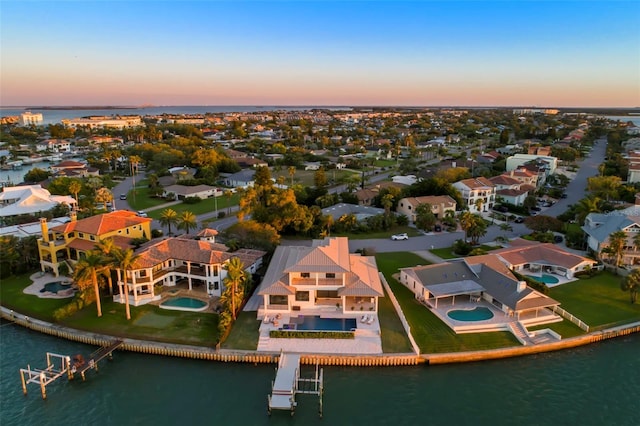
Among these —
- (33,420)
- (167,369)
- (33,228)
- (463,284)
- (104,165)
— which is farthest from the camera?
(104,165)

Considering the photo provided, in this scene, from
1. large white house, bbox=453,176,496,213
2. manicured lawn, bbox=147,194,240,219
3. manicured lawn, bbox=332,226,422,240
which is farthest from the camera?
large white house, bbox=453,176,496,213

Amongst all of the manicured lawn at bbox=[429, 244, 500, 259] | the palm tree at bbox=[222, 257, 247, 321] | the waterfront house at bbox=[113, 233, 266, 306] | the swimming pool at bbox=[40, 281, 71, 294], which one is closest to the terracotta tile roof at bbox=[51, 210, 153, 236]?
the waterfront house at bbox=[113, 233, 266, 306]

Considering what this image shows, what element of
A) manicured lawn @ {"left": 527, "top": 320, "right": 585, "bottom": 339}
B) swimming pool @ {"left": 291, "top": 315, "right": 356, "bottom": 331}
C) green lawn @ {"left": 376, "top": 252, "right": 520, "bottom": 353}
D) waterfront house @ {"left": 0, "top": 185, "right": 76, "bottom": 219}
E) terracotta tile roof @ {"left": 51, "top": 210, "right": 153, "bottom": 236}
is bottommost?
manicured lawn @ {"left": 527, "top": 320, "right": 585, "bottom": 339}

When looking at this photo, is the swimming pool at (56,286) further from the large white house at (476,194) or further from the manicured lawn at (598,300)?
the large white house at (476,194)

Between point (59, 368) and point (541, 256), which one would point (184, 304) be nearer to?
point (59, 368)

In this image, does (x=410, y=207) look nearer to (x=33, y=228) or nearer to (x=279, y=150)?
(x=33, y=228)

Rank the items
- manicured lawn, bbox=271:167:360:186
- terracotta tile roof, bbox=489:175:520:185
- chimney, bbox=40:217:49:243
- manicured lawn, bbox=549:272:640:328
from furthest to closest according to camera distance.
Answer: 1. manicured lawn, bbox=271:167:360:186
2. terracotta tile roof, bbox=489:175:520:185
3. chimney, bbox=40:217:49:243
4. manicured lawn, bbox=549:272:640:328

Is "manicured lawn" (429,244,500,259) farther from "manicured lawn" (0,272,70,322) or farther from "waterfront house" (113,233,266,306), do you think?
"manicured lawn" (0,272,70,322)

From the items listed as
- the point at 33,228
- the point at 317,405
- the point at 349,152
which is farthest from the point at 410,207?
the point at 349,152
